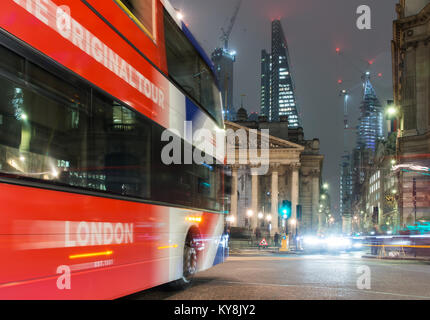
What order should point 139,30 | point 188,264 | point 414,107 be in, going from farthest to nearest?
point 414,107 → point 188,264 → point 139,30

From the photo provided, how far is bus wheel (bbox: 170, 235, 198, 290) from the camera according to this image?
930 cm

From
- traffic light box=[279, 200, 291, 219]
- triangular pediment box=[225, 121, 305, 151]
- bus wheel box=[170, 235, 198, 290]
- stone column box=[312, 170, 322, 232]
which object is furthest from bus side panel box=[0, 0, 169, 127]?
stone column box=[312, 170, 322, 232]

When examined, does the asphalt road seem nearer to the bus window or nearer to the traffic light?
the bus window

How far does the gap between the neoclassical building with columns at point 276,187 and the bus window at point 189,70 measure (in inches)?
1946

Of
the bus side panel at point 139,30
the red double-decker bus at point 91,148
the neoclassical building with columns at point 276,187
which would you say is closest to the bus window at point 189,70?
the red double-decker bus at point 91,148

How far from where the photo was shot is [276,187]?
241ft

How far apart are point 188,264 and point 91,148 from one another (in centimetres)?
436

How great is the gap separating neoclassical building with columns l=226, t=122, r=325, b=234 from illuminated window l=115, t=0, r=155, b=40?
175 feet

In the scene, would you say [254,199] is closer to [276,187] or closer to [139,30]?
[276,187]

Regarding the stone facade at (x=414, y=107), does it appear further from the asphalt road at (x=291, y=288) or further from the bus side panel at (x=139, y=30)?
the bus side panel at (x=139, y=30)

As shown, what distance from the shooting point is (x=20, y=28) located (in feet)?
14.7

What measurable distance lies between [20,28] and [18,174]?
51.8 inches

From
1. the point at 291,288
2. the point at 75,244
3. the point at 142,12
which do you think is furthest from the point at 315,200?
the point at 75,244
